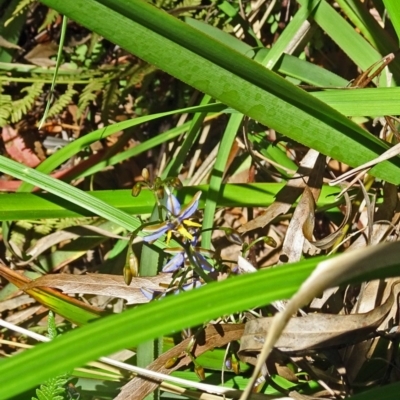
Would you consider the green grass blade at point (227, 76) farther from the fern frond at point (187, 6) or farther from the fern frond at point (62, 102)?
the fern frond at point (62, 102)

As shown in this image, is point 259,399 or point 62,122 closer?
point 259,399

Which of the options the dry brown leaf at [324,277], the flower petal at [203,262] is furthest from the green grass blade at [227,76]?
the dry brown leaf at [324,277]

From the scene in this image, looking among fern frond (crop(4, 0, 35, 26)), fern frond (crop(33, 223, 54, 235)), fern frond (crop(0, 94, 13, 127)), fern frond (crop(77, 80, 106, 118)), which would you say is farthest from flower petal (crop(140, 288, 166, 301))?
fern frond (crop(4, 0, 35, 26))

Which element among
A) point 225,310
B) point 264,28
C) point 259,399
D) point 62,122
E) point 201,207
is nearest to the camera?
point 225,310

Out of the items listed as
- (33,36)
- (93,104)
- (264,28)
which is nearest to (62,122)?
(93,104)

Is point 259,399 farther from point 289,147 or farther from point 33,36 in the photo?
point 33,36
